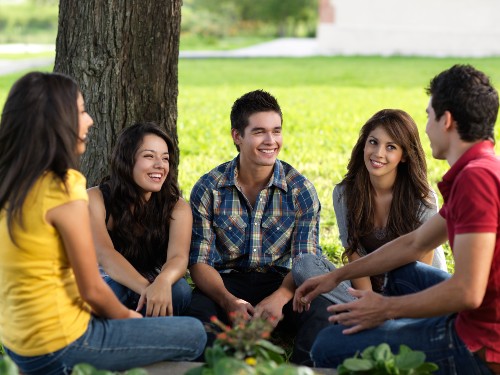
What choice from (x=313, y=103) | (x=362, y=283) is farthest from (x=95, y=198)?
(x=313, y=103)

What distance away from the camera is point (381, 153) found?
14.4 ft

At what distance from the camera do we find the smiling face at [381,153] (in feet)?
14.4

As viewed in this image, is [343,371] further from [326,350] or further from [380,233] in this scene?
Result: [380,233]

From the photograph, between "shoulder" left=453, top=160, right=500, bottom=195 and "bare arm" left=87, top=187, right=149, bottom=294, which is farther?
"bare arm" left=87, top=187, right=149, bottom=294

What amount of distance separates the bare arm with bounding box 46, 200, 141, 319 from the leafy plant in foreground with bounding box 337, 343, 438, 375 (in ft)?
3.10

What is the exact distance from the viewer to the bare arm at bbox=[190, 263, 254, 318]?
13.3 ft

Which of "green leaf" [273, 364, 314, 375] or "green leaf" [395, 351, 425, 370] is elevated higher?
"green leaf" [273, 364, 314, 375]

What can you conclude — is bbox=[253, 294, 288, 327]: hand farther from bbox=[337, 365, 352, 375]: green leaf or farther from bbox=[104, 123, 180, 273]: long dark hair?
bbox=[337, 365, 352, 375]: green leaf

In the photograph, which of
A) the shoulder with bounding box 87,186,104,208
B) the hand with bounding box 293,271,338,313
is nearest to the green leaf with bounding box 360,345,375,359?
the hand with bounding box 293,271,338,313

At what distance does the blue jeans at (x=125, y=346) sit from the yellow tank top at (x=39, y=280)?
0.14ft

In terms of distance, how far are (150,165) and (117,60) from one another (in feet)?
3.57

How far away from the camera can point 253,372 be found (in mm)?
2600

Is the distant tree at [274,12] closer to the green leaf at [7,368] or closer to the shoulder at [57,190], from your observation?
the shoulder at [57,190]

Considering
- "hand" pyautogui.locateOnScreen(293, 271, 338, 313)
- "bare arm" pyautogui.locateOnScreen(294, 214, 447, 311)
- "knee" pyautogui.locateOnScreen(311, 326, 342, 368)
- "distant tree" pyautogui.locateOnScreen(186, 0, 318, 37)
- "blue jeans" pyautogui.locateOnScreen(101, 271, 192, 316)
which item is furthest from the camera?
"distant tree" pyautogui.locateOnScreen(186, 0, 318, 37)
